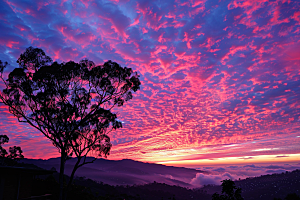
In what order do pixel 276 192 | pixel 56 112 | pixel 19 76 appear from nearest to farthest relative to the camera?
pixel 19 76
pixel 56 112
pixel 276 192

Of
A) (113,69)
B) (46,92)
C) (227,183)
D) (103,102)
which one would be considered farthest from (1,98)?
(227,183)

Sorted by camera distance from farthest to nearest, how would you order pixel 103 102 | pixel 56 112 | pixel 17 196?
pixel 103 102
pixel 56 112
pixel 17 196

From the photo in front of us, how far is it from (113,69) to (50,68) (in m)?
7.14

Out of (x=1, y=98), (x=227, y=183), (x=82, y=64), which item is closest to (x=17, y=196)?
(x=1, y=98)

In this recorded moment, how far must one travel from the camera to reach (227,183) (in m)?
16.7

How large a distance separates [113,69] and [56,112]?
8648 mm

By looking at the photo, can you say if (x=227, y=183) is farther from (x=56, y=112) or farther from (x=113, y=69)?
(x=56, y=112)

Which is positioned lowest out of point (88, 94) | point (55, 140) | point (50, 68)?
point (55, 140)

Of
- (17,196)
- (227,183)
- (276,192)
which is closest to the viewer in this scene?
(227,183)

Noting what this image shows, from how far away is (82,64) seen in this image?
78.9 feet

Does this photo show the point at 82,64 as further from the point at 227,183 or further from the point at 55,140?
the point at 227,183

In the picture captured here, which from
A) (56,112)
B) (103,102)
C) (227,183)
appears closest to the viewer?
(227,183)

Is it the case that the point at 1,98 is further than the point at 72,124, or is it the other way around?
the point at 72,124

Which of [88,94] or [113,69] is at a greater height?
[113,69]
